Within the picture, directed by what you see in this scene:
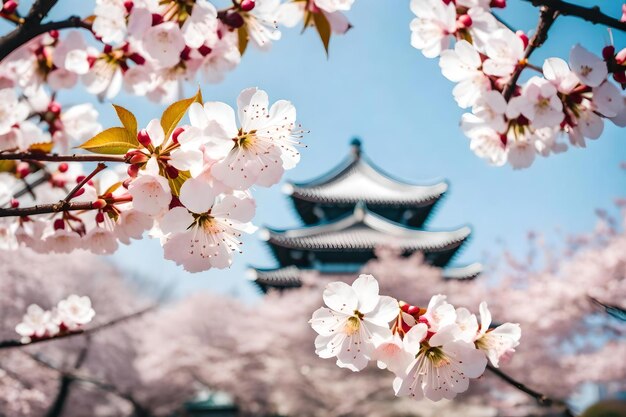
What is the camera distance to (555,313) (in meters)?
14.3

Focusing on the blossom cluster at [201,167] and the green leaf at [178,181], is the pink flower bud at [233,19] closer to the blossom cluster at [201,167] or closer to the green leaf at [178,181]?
the blossom cluster at [201,167]

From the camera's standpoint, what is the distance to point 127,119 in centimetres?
109

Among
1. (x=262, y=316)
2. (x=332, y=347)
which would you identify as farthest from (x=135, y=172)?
(x=262, y=316)

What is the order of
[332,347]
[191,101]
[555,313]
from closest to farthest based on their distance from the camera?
[191,101], [332,347], [555,313]

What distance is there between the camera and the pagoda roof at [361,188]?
758 inches

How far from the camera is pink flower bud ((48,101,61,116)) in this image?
213 centimetres

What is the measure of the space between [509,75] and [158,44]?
1.08 meters

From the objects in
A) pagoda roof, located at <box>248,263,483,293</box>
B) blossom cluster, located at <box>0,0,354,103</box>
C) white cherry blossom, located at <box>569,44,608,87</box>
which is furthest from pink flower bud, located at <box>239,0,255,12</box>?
pagoda roof, located at <box>248,263,483,293</box>

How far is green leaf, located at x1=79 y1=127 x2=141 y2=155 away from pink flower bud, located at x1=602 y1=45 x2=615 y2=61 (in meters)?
1.25

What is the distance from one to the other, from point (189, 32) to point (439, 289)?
14.5 meters

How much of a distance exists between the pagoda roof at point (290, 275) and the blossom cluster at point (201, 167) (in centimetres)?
1643

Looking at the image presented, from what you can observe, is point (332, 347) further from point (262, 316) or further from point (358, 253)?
point (358, 253)

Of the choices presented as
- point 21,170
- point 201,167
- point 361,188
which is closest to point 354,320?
point 201,167

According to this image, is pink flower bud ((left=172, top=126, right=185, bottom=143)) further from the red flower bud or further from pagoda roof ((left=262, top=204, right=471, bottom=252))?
pagoda roof ((left=262, top=204, right=471, bottom=252))
